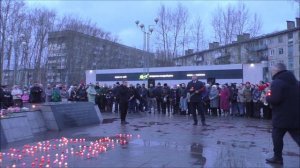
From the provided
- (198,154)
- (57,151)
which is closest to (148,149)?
(198,154)

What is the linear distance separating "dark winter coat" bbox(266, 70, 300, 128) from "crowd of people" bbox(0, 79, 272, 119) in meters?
10.5

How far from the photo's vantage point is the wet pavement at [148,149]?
773cm

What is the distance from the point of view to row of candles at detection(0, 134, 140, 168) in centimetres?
789

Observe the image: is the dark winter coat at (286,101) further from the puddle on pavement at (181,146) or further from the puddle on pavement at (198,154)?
the puddle on pavement at (181,146)

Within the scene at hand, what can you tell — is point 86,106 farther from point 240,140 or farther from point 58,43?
point 58,43

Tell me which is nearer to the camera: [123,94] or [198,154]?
[198,154]

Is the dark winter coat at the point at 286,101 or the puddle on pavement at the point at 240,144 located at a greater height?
the dark winter coat at the point at 286,101

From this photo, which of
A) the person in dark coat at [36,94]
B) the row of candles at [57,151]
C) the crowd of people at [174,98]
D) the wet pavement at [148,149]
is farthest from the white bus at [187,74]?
the row of candles at [57,151]

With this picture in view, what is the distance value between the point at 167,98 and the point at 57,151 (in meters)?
13.8

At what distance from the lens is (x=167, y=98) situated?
74.3 feet

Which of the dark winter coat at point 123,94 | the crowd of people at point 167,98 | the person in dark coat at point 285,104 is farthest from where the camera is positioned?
the crowd of people at point 167,98

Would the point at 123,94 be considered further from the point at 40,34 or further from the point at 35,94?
the point at 40,34

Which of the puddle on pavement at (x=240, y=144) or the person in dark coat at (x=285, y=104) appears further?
the puddle on pavement at (x=240, y=144)

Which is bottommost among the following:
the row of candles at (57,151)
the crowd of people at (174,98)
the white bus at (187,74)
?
the row of candles at (57,151)
